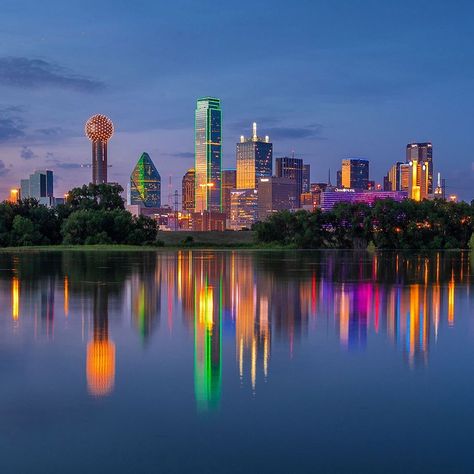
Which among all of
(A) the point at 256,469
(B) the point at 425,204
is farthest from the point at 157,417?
(B) the point at 425,204

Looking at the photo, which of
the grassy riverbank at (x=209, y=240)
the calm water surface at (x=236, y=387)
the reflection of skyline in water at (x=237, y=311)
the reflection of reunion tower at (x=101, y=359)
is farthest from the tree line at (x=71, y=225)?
the reflection of reunion tower at (x=101, y=359)

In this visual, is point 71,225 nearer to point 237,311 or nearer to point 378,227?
point 378,227

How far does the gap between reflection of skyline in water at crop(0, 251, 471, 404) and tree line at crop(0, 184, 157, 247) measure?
58302 millimetres

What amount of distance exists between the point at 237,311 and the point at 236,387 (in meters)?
9.30

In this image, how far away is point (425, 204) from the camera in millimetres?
107062

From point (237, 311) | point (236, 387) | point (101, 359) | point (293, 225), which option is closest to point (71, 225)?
point (293, 225)

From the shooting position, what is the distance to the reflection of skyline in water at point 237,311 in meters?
13.2

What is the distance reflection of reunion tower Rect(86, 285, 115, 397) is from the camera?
35.4 feet

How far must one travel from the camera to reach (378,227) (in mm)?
102812

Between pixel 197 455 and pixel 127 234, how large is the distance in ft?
290

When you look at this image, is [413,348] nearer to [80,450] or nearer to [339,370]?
[339,370]

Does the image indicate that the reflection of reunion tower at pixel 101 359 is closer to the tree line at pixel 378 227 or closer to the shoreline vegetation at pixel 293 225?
the shoreline vegetation at pixel 293 225

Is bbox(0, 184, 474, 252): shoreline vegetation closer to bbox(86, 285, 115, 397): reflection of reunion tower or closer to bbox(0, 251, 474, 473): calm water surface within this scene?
bbox(0, 251, 474, 473): calm water surface

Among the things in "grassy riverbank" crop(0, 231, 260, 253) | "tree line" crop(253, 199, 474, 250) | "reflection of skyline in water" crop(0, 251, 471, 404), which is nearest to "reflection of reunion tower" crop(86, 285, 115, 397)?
"reflection of skyline in water" crop(0, 251, 471, 404)
